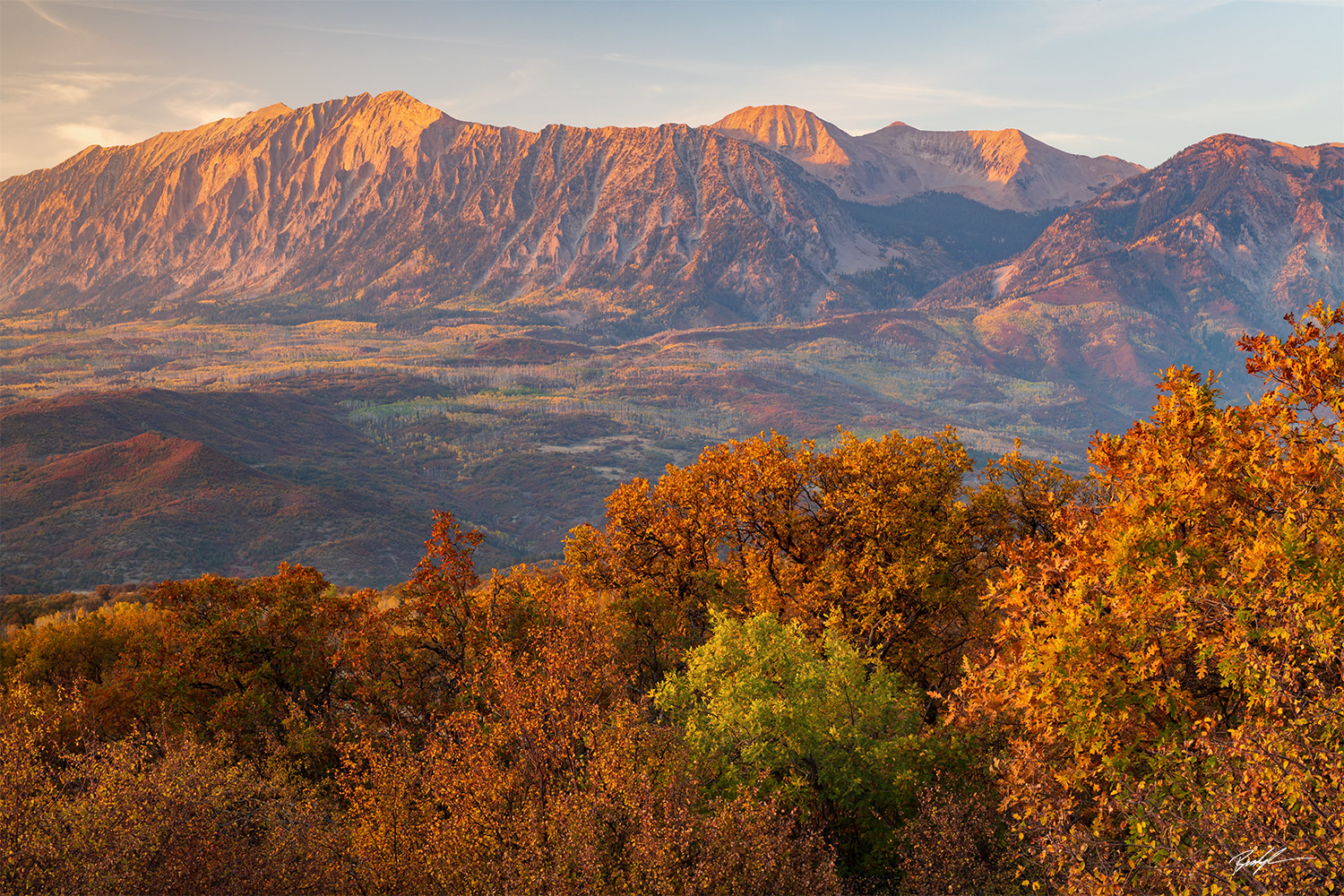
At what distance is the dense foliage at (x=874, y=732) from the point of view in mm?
18203

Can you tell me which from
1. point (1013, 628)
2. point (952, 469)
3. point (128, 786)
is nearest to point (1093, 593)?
point (1013, 628)

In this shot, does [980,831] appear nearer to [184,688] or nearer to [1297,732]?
[1297,732]

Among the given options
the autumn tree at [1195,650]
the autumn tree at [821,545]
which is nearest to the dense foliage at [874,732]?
the autumn tree at [1195,650]

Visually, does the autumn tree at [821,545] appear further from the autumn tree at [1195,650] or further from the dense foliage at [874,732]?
the autumn tree at [1195,650]

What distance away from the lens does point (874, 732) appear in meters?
29.1

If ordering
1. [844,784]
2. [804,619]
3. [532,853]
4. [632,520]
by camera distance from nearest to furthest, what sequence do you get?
[532,853], [844,784], [804,619], [632,520]

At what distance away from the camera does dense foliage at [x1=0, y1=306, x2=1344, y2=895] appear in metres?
18.2

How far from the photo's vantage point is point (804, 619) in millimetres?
37625

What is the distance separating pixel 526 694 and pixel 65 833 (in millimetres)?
11882
